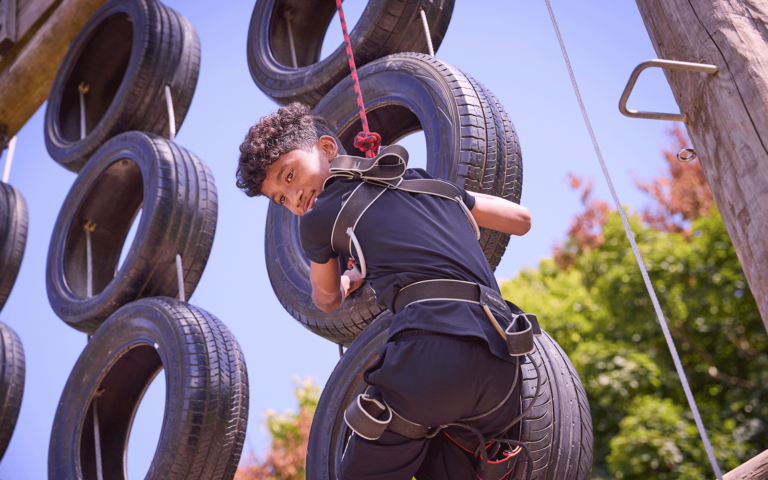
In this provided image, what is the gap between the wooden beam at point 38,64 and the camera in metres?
4.50

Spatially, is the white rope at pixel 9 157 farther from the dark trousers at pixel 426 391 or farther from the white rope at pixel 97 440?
the dark trousers at pixel 426 391

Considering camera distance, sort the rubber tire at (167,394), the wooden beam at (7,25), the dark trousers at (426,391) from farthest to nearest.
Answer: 1. the wooden beam at (7,25)
2. the rubber tire at (167,394)
3. the dark trousers at (426,391)

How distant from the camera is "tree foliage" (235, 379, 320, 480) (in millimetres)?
9594

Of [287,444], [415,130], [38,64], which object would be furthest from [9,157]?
[287,444]

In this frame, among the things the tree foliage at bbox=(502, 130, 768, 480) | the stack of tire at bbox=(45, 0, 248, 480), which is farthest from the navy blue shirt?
the tree foliage at bbox=(502, 130, 768, 480)

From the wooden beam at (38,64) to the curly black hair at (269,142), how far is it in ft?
12.1

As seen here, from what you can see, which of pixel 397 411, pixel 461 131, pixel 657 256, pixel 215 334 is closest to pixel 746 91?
pixel 461 131

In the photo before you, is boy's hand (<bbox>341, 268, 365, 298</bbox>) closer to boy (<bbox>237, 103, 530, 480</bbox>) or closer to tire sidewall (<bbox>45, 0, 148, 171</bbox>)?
boy (<bbox>237, 103, 530, 480</bbox>)

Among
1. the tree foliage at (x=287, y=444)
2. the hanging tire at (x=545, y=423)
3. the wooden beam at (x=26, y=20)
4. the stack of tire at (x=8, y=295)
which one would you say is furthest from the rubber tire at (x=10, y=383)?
the tree foliage at (x=287, y=444)

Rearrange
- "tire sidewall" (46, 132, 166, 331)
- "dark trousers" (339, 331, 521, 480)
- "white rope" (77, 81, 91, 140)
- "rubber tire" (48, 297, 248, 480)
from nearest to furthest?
"dark trousers" (339, 331, 521, 480) < "rubber tire" (48, 297, 248, 480) < "tire sidewall" (46, 132, 166, 331) < "white rope" (77, 81, 91, 140)

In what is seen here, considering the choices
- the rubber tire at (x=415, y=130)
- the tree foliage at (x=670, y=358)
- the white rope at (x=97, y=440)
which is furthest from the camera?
the tree foliage at (x=670, y=358)

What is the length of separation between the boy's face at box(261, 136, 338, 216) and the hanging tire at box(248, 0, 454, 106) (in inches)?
47.6

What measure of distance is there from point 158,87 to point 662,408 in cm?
580

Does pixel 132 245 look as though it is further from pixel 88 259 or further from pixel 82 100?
pixel 82 100
